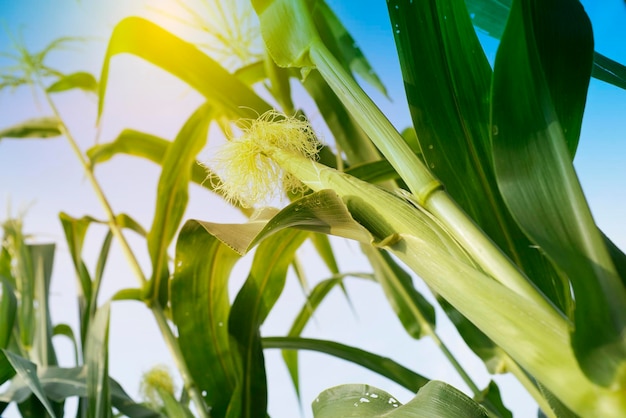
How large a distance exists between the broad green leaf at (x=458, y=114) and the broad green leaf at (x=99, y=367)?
14.9 inches

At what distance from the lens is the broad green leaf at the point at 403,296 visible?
2.15 ft

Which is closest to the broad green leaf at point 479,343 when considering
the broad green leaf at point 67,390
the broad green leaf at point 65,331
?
the broad green leaf at point 67,390

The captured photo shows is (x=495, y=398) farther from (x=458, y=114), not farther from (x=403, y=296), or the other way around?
(x=458, y=114)

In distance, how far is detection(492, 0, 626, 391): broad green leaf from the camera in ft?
0.77

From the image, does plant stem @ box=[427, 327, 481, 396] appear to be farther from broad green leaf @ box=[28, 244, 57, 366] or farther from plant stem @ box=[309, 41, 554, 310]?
broad green leaf @ box=[28, 244, 57, 366]

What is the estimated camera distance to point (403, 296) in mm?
707

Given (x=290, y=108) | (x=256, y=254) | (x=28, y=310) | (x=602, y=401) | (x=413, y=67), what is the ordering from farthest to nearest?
1. (x=28, y=310)
2. (x=290, y=108)
3. (x=256, y=254)
4. (x=413, y=67)
5. (x=602, y=401)

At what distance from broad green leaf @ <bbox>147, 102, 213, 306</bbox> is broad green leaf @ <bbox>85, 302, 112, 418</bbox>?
75 millimetres

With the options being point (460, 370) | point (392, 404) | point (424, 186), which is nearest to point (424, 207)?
point (424, 186)

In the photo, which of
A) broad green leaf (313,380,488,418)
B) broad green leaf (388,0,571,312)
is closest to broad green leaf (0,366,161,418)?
broad green leaf (313,380,488,418)

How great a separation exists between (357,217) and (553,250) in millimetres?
102

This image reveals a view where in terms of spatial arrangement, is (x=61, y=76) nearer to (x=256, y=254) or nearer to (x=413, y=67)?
(x=256, y=254)

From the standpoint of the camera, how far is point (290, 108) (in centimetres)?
63

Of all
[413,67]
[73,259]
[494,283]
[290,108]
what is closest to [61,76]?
[73,259]
